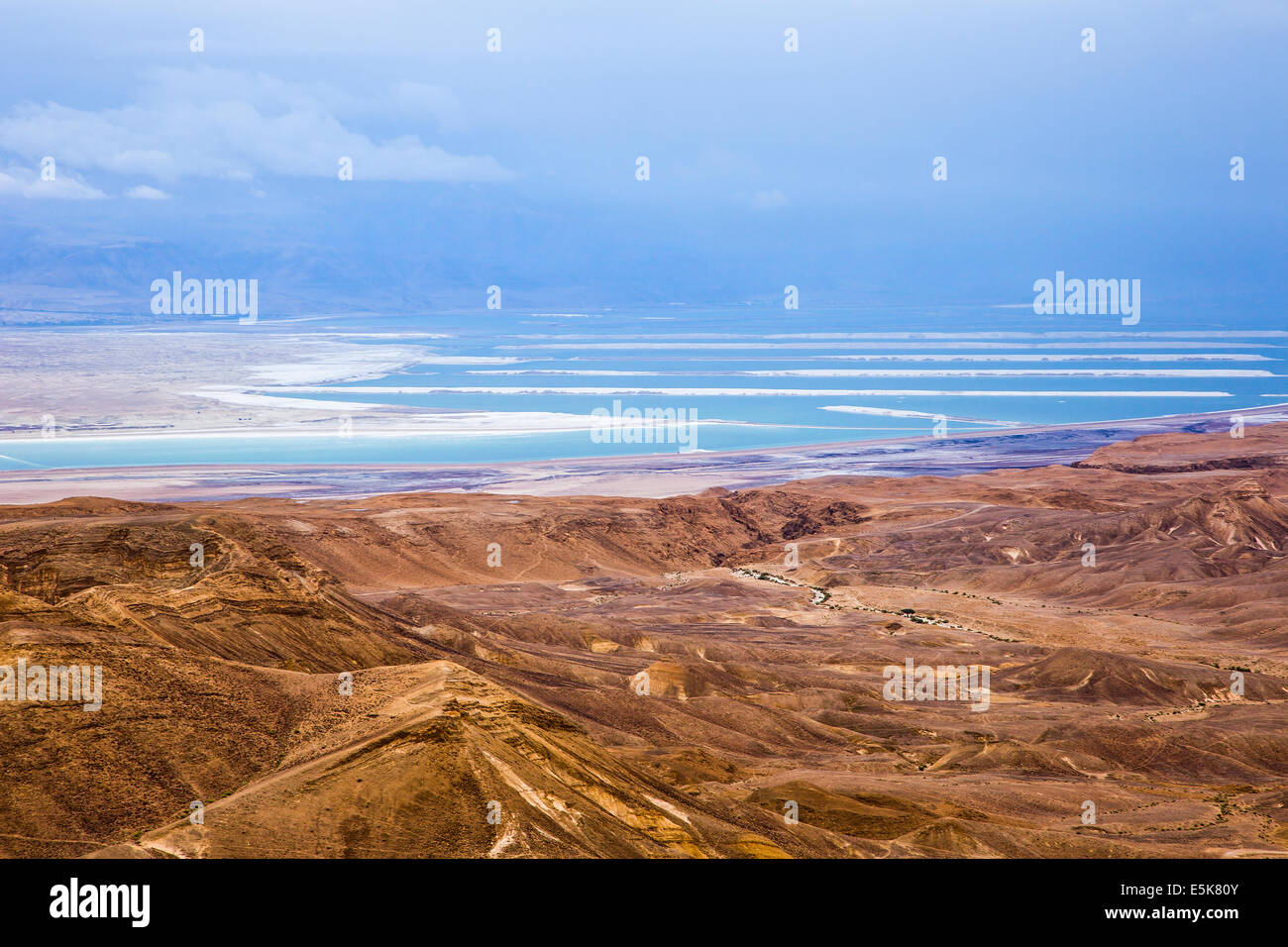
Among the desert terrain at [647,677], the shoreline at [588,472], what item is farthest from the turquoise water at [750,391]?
the desert terrain at [647,677]

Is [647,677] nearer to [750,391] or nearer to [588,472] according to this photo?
[588,472]

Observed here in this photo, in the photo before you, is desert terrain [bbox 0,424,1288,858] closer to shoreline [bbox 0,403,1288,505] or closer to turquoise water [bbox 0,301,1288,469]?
shoreline [bbox 0,403,1288,505]

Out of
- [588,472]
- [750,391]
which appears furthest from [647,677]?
[750,391]

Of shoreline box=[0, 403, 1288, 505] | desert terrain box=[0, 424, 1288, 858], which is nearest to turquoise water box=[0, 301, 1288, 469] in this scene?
shoreline box=[0, 403, 1288, 505]

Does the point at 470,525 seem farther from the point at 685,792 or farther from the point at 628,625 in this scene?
the point at 685,792

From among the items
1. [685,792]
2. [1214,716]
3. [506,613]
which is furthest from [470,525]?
[685,792]

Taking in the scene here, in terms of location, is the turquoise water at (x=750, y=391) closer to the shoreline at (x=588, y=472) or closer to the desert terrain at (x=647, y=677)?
A: the shoreline at (x=588, y=472)
